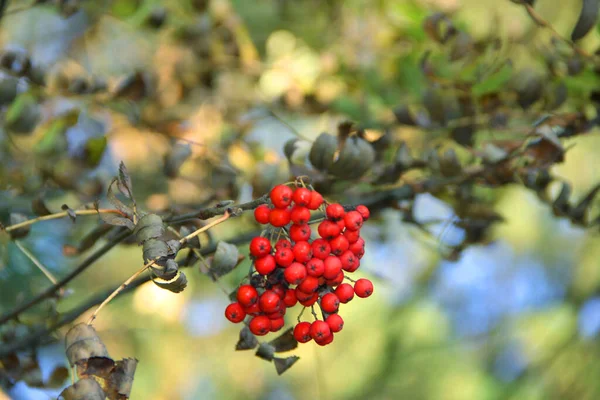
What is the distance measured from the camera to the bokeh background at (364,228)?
3.76 ft

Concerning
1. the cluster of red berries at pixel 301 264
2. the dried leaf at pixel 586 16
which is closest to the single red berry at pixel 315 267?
the cluster of red berries at pixel 301 264

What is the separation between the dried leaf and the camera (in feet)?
2.40

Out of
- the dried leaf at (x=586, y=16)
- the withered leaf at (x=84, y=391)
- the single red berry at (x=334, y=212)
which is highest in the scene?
the dried leaf at (x=586, y=16)

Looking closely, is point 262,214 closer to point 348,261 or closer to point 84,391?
point 348,261

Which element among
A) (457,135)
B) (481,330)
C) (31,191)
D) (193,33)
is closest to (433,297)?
(481,330)

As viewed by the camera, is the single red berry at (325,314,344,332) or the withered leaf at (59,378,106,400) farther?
the single red berry at (325,314,344,332)

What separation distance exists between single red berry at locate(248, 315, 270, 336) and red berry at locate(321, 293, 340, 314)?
5 cm

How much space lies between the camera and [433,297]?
1632 millimetres

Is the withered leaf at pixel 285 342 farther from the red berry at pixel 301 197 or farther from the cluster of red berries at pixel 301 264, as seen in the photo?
the red berry at pixel 301 197

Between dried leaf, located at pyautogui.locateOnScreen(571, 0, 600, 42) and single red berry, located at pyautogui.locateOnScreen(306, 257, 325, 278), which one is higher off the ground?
dried leaf, located at pyautogui.locateOnScreen(571, 0, 600, 42)

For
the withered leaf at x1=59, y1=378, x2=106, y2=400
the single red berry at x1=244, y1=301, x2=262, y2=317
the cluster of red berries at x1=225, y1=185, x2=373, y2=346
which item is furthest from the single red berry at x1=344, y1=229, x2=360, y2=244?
the withered leaf at x1=59, y1=378, x2=106, y2=400

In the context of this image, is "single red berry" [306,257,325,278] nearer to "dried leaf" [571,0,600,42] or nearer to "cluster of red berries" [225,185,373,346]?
"cluster of red berries" [225,185,373,346]

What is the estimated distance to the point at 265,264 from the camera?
0.54 meters

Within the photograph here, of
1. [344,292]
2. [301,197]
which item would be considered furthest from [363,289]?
[301,197]
